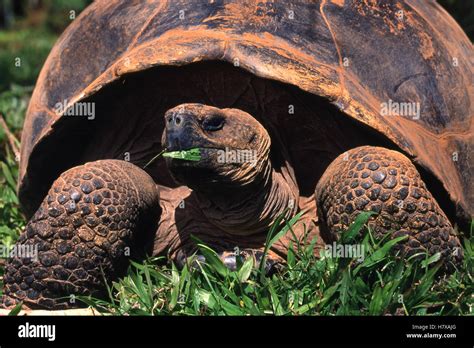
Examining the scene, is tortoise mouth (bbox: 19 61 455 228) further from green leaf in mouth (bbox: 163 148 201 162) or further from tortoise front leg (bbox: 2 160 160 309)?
tortoise front leg (bbox: 2 160 160 309)

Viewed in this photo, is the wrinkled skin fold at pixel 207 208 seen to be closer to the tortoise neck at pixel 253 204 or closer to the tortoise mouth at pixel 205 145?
the tortoise neck at pixel 253 204

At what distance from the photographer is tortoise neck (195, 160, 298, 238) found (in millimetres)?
4445

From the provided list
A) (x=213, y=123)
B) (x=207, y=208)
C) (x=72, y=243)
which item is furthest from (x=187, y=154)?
(x=72, y=243)

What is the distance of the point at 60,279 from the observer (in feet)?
14.1

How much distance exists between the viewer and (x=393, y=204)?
4.11 meters

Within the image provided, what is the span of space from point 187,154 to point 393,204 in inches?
36.7

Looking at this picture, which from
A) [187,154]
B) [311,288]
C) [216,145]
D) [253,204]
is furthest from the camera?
[253,204]

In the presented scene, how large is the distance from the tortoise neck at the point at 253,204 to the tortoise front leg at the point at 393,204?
35 centimetres

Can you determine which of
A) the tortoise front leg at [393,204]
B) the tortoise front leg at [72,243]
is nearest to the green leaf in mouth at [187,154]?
the tortoise front leg at [72,243]

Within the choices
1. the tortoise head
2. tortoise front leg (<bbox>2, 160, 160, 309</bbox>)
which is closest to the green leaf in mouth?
the tortoise head

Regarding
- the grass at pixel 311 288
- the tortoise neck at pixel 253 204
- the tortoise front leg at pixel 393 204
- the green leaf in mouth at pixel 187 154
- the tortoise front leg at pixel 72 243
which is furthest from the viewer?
the tortoise neck at pixel 253 204

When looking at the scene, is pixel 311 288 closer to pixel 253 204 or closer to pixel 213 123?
pixel 253 204

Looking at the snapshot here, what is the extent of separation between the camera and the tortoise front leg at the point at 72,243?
14.1ft
